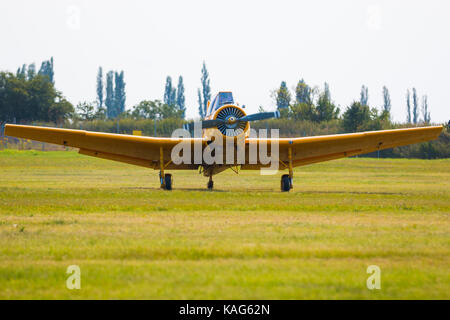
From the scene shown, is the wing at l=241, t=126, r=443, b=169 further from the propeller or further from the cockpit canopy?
the cockpit canopy

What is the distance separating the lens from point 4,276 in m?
6.25

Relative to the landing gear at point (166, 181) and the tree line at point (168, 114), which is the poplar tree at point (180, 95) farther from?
the landing gear at point (166, 181)

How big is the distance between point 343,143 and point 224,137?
4.02 metres

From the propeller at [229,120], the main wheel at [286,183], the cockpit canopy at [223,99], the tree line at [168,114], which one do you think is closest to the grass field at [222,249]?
the propeller at [229,120]

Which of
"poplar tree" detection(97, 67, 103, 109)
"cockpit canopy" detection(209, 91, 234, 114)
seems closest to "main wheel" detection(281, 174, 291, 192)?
"cockpit canopy" detection(209, 91, 234, 114)

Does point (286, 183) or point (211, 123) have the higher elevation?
point (211, 123)

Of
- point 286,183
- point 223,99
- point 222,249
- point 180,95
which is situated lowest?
point 222,249

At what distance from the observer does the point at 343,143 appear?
20141 millimetres

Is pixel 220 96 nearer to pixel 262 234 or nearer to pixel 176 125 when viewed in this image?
pixel 262 234

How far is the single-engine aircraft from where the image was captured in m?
18.6

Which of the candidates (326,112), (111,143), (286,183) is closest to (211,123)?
(286,183)

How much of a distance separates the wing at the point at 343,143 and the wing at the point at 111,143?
263 cm

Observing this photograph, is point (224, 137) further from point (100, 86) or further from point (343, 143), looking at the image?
point (100, 86)
